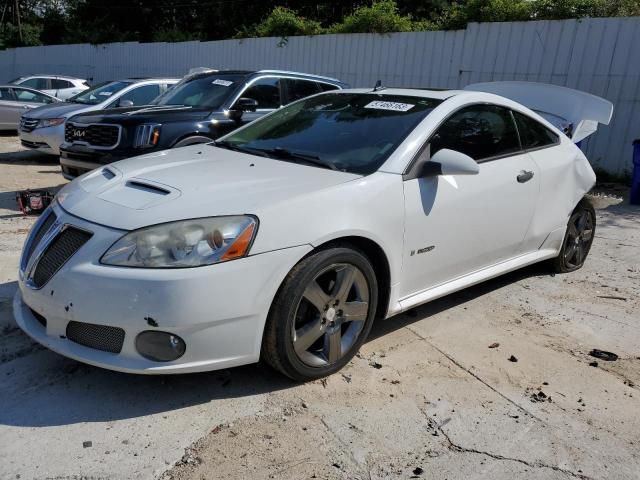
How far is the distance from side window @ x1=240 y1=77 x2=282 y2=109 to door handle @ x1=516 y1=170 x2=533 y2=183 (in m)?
4.36

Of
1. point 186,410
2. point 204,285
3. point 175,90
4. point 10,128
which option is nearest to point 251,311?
point 204,285

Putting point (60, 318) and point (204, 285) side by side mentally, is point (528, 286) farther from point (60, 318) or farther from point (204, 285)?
point (60, 318)

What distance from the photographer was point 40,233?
11.0ft

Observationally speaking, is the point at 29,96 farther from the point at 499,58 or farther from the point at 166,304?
the point at 166,304

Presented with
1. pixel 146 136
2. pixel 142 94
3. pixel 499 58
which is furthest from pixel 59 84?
pixel 499 58

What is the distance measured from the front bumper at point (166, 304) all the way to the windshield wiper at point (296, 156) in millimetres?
802

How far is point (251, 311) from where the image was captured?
9.50 feet

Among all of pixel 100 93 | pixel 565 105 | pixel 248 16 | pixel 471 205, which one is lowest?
pixel 100 93

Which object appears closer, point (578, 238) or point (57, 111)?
point (578, 238)

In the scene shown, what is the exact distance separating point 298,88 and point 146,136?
99.7 inches

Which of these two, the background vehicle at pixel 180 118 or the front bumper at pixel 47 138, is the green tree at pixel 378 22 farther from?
the front bumper at pixel 47 138

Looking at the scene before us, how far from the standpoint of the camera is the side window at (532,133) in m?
4.64

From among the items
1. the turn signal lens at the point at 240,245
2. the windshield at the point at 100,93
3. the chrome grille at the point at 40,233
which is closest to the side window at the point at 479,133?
the turn signal lens at the point at 240,245

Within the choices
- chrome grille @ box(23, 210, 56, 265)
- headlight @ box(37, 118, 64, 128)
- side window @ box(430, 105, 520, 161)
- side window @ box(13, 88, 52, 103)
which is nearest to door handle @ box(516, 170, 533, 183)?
side window @ box(430, 105, 520, 161)
